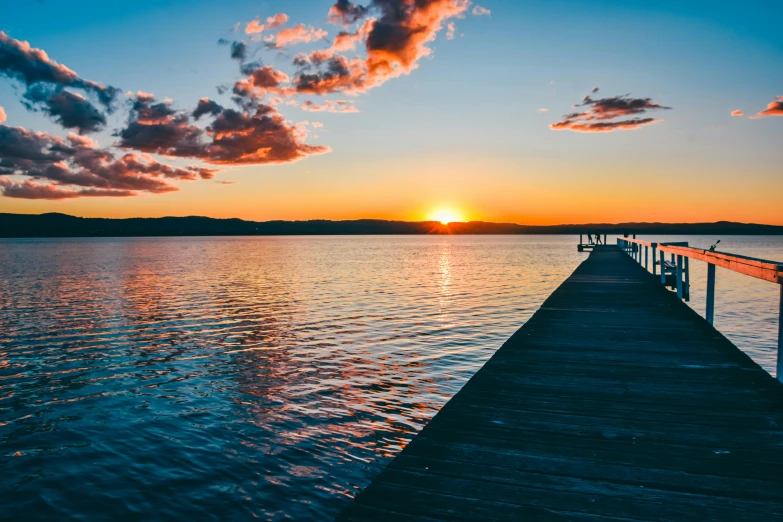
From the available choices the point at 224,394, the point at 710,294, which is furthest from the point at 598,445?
the point at 224,394

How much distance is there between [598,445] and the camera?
14.3 ft

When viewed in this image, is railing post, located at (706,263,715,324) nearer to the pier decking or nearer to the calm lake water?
the pier decking

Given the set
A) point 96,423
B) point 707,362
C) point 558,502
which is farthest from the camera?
point 96,423

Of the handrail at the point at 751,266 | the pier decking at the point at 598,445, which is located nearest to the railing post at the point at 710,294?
the handrail at the point at 751,266

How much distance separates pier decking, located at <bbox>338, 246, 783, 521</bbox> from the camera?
11.1 ft

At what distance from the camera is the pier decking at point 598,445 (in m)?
3.38

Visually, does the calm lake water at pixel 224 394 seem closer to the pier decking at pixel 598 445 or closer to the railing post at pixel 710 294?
the pier decking at pixel 598 445

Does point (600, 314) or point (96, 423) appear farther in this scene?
point (600, 314)

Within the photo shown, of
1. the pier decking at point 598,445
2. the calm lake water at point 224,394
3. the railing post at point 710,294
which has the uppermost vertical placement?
the railing post at point 710,294

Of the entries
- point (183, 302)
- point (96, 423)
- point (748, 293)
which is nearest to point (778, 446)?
point (96, 423)

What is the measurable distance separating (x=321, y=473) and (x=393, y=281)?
96.0 feet

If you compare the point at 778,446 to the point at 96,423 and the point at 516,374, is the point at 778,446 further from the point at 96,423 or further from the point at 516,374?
the point at 96,423

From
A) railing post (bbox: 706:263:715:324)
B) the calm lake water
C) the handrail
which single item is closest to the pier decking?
the handrail

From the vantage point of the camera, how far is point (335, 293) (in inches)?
1117
